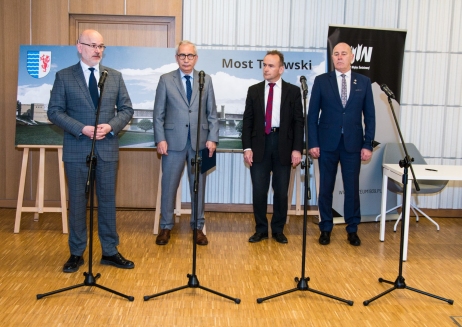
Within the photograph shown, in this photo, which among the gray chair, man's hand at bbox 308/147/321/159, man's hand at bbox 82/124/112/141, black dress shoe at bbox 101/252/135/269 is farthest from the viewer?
the gray chair

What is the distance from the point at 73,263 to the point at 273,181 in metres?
1.98

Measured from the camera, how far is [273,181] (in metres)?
5.10

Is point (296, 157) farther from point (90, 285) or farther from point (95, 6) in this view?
point (95, 6)

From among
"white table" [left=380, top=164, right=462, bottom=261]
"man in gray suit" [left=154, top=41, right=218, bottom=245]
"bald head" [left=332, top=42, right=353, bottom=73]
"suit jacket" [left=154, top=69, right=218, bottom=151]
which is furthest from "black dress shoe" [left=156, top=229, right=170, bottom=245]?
"bald head" [left=332, top=42, right=353, bottom=73]

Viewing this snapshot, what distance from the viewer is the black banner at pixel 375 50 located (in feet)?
19.5

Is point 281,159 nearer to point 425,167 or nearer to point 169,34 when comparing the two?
point 425,167

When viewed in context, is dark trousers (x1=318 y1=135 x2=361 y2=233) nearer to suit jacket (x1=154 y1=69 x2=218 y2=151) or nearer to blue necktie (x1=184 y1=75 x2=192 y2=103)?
suit jacket (x1=154 y1=69 x2=218 y2=151)

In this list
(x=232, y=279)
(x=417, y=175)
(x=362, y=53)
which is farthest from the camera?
(x=362, y=53)

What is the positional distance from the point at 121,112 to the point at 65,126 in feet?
1.55

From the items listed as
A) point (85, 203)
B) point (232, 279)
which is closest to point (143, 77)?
point (85, 203)

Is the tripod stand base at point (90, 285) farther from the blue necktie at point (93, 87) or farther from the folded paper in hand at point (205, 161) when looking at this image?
the folded paper in hand at point (205, 161)

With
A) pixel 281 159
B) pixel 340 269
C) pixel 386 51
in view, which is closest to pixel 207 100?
pixel 281 159

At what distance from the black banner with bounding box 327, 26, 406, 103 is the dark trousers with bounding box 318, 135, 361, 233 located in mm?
1311

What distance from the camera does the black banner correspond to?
234 inches
